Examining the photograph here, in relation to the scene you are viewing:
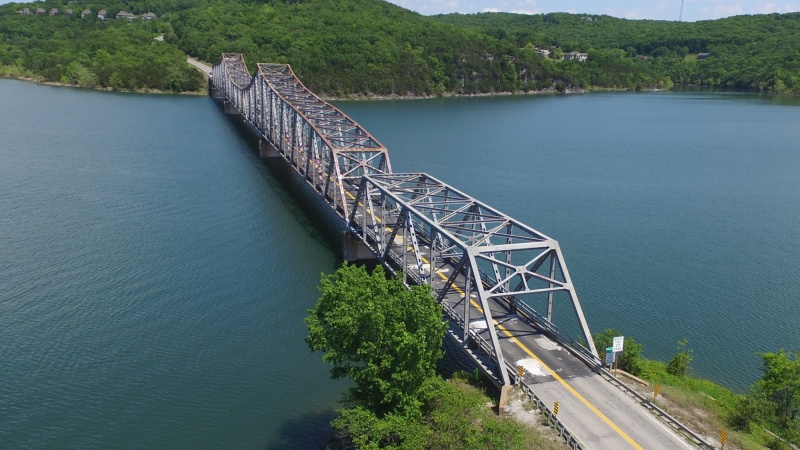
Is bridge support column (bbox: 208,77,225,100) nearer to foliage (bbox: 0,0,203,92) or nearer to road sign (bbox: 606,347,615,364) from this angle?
foliage (bbox: 0,0,203,92)

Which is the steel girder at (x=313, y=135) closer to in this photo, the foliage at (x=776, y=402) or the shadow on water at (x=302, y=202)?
the shadow on water at (x=302, y=202)

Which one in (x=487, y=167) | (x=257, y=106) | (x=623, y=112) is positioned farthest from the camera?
(x=623, y=112)

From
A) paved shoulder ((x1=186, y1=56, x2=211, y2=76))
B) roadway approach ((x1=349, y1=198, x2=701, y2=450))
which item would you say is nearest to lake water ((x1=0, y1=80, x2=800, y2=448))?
roadway approach ((x1=349, y1=198, x2=701, y2=450))

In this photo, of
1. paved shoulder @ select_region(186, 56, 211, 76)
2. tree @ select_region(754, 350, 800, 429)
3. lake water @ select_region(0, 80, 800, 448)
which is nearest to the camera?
tree @ select_region(754, 350, 800, 429)

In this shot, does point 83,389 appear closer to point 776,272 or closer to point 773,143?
point 776,272

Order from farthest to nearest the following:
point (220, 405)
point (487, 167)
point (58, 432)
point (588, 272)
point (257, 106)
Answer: point (257, 106) → point (487, 167) → point (588, 272) → point (220, 405) → point (58, 432)

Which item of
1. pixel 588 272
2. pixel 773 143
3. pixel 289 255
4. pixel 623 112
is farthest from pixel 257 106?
pixel 623 112

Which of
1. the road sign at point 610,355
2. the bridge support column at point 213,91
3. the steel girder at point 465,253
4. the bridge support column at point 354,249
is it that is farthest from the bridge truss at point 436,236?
the bridge support column at point 213,91
